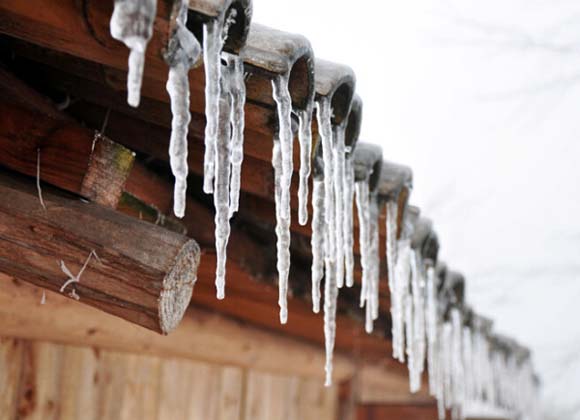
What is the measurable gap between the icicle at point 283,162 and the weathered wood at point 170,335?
1242 millimetres

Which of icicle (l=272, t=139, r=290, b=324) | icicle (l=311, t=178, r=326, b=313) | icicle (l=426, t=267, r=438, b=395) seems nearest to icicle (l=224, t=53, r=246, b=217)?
icicle (l=272, t=139, r=290, b=324)

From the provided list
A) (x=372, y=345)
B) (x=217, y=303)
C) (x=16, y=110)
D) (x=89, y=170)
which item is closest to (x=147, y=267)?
(x=89, y=170)

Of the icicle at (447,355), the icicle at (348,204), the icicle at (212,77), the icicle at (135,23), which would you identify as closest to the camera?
the icicle at (135,23)

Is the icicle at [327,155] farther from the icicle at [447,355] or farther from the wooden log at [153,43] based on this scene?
the icicle at [447,355]

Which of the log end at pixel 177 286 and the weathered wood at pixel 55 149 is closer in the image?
the log end at pixel 177 286

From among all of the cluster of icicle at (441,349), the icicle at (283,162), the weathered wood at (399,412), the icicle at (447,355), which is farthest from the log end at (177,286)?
the weathered wood at (399,412)

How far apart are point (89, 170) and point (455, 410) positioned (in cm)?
648

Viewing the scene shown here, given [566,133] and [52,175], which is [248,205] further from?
[566,133]

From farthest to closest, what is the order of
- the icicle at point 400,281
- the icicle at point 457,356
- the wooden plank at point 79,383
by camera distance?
the icicle at point 457,356 < the wooden plank at point 79,383 < the icicle at point 400,281

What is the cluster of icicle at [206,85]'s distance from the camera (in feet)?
5.20

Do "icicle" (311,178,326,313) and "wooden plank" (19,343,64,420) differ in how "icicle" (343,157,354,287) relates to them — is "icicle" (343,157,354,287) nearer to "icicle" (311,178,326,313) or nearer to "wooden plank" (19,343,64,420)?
"icicle" (311,178,326,313)

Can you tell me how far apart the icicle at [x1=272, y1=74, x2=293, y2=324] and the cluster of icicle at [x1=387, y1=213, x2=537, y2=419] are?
677mm

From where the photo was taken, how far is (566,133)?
29.5 meters

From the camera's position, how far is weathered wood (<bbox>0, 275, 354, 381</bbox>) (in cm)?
353
